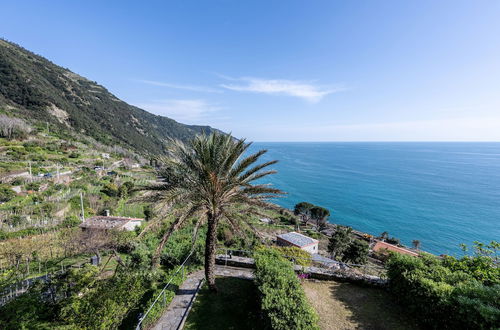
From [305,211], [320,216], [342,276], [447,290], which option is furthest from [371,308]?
[305,211]

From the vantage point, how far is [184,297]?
25.2ft

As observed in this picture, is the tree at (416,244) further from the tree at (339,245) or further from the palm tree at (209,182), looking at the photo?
the palm tree at (209,182)

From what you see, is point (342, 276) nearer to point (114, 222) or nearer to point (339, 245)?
point (114, 222)

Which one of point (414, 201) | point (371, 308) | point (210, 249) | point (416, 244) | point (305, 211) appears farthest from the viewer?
point (414, 201)

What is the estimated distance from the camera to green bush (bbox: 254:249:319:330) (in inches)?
208

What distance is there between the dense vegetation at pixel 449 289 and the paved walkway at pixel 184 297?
5.75 m

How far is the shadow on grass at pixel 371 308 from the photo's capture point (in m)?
6.57

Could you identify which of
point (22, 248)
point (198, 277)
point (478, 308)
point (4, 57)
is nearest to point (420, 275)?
point (478, 308)

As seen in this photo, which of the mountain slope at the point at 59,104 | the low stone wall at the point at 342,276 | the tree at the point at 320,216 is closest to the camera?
the low stone wall at the point at 342,276

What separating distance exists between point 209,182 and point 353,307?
668 centimetres

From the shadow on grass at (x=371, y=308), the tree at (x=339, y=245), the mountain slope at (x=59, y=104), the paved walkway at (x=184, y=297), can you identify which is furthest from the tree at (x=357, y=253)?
the mountain slope at (x=59, y=104)

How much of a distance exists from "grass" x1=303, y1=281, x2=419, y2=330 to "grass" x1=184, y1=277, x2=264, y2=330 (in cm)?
216

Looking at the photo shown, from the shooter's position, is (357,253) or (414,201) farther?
(414,201)

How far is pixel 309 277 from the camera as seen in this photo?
9.04 metres
